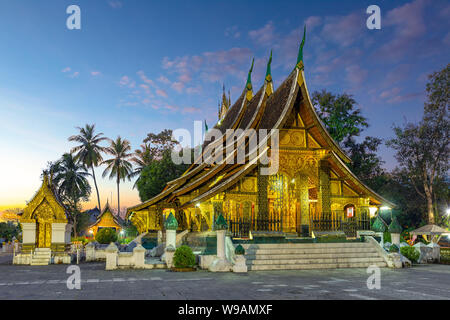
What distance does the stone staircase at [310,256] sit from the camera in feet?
41.7

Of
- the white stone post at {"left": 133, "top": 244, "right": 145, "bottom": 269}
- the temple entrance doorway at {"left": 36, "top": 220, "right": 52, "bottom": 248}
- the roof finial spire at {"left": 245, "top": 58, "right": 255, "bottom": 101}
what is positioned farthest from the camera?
the roof finial spire at {"left": 245, "top": 58, "right": 255, "bottom": 101}

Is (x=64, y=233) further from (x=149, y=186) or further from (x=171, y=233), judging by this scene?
(x=149, y=186)

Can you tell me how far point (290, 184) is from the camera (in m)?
18.1

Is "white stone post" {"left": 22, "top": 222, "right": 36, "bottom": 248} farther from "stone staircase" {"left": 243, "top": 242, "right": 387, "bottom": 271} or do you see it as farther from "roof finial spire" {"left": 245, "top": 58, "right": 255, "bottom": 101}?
"roof finial spire" {"left": 245, "top": 58, "right": 255, "bottom": 101}

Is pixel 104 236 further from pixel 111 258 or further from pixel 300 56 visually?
pixel 300 56

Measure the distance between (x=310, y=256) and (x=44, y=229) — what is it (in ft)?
41.0

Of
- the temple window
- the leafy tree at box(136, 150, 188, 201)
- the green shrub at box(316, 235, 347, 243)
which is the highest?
the leafy tree at box(136, 150, 188, 201)

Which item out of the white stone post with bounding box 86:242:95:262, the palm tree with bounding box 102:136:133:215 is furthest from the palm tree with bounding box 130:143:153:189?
the white stone post with bounding box 86:242:95:262

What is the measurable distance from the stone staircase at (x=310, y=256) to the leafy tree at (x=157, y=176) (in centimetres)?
2246

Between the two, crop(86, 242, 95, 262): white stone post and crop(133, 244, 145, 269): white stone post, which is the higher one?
crop(133, 244, 145, 269): white stone post

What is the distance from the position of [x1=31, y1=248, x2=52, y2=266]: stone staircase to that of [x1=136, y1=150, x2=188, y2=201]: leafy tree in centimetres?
1732

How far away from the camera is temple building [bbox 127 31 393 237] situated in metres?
15.6

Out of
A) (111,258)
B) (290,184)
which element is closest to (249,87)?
(290,184)
